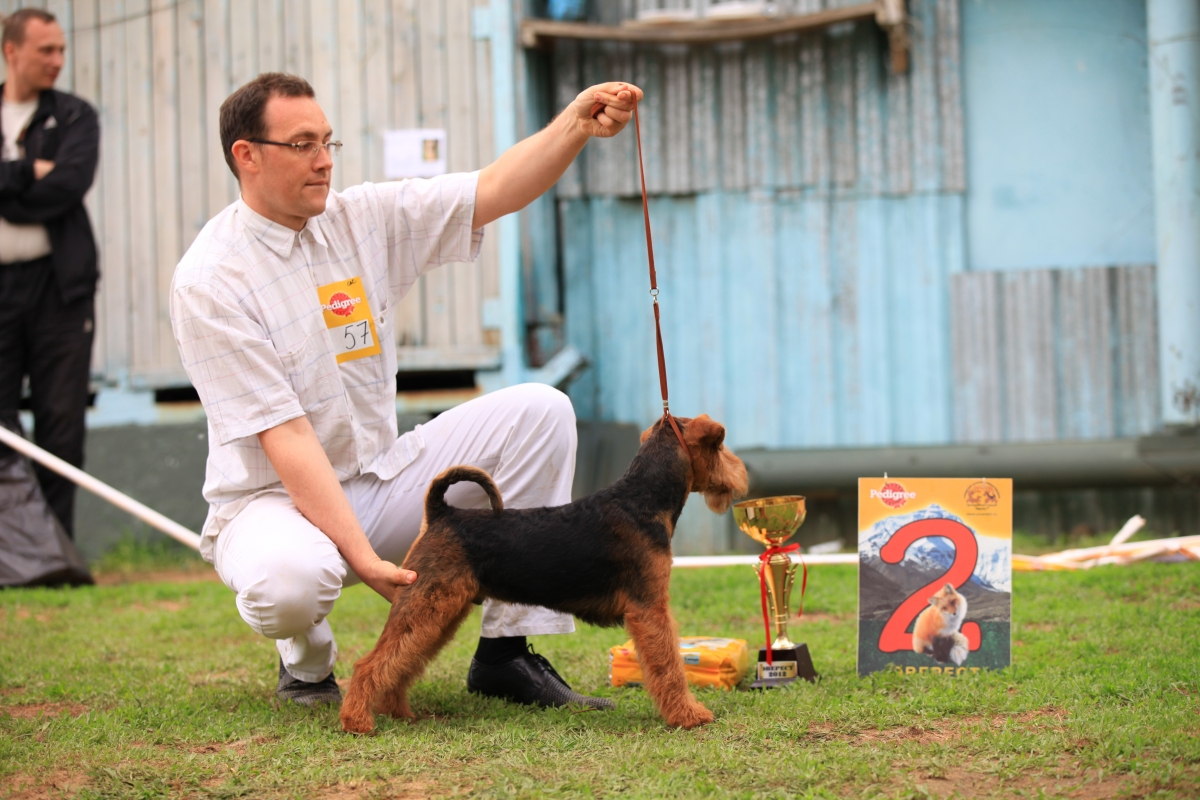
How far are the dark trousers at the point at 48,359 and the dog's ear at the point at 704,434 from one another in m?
4.53

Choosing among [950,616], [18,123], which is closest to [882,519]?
[950,616]

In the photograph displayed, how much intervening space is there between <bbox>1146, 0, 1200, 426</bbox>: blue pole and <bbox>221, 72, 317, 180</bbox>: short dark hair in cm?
543

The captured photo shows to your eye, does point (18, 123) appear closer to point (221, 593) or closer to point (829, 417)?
point (221, 593)

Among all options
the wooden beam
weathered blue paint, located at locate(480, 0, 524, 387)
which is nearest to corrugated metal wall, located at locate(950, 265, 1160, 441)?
the wooden beam

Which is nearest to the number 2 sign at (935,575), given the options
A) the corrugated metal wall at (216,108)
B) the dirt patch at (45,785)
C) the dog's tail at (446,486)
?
the dog's tail at (446,486)

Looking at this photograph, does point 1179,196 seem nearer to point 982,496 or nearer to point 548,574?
point 982,496

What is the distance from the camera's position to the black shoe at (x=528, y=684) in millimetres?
3191

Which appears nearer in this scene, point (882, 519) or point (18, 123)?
point (882, 519)

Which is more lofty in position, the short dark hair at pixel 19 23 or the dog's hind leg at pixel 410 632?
the short dark hair at pixel 19 23

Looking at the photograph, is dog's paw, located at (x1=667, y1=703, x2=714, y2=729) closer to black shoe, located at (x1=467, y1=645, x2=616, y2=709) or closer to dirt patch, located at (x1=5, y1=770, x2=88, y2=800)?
black shoe, located at (x1=467, y1=645, x2=616, y2=709)

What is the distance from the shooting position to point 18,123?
6082 millimetres

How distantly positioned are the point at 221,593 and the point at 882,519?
12.1 feet

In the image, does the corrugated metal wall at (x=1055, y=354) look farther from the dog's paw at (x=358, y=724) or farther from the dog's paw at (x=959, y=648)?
the dog's paw at (x=358, y=724)

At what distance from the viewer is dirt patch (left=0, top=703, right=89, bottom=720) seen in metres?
3.24
